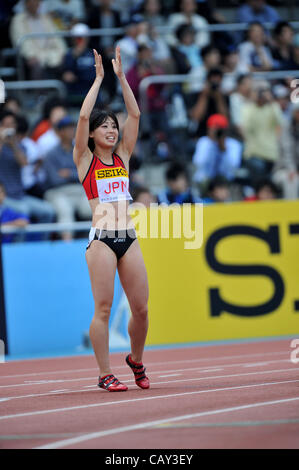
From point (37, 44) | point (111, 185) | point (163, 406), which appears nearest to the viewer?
point (163, 406)

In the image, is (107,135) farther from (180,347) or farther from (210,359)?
(180,347)

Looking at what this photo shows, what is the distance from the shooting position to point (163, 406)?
21.6 feet

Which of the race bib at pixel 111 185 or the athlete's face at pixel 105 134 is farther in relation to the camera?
the athlete's face at pixel 105 134

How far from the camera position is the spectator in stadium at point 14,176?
14.1 metres

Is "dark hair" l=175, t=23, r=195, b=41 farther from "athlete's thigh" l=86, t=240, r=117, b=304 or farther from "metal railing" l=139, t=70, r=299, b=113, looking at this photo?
"athlete's thigh" l=86, t=240, r=117, b=304

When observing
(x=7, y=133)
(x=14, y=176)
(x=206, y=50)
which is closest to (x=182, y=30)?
(x=206, y=50)

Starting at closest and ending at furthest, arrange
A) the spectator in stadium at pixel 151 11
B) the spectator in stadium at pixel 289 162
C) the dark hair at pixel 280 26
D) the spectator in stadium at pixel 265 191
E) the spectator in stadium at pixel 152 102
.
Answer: the spectator in stadium at pixel 265 191, the spectator in stadium at pixel 289 162, the spectator in stadium at pixel 152 102, the spectator in stadium at pixel 151 11, the dark hair at pixel 280 26

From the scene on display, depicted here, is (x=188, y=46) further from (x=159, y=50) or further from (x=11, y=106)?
(x=11, y=106)

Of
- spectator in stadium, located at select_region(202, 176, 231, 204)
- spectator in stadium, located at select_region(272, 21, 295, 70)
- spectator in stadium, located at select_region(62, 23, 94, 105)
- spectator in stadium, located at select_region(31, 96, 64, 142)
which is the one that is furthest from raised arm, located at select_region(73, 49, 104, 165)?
spectator in stadium, located at select_region(272, 21, 295, 70)

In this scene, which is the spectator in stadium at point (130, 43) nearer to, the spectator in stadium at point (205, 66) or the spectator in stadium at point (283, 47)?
the spectator in stadium at point (205, 66)

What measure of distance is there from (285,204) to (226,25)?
6.26 m

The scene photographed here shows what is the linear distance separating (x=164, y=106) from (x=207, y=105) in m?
0.76

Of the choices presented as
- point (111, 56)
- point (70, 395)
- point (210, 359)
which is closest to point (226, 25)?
point (111, 56)

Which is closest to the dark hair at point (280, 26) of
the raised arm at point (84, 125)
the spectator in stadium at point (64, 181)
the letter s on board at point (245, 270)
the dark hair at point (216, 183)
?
the dark hair at point (216, 183)
